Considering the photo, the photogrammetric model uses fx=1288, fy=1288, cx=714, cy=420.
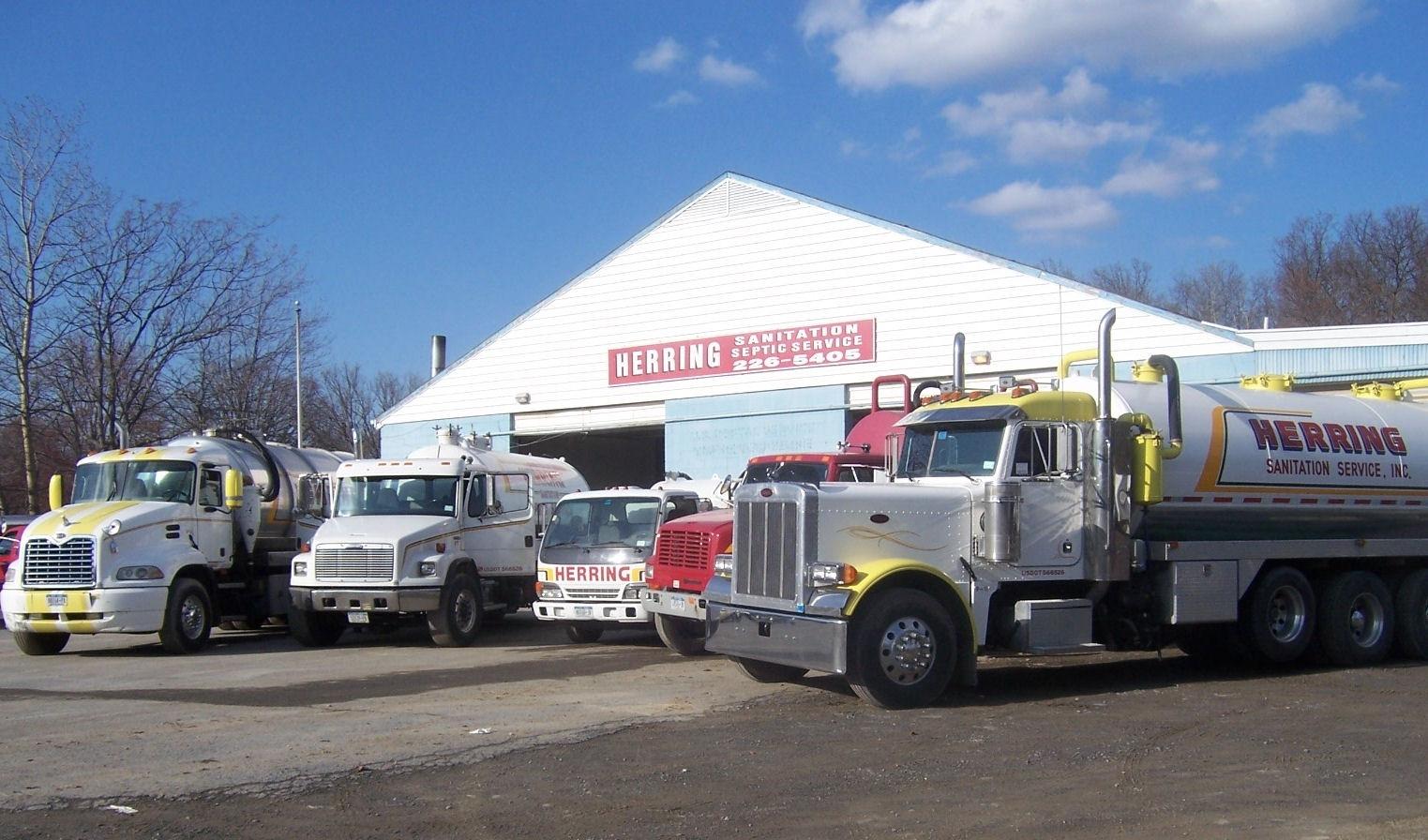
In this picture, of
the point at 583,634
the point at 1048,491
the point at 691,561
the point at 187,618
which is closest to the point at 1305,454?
the point at 1048,491

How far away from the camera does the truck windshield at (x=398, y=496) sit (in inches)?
688

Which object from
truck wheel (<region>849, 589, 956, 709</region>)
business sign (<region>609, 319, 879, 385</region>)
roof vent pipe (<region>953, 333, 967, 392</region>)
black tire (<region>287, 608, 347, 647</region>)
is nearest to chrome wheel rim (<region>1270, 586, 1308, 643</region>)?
roof vent pipe (<region>953, 333, 967, 392</region>)

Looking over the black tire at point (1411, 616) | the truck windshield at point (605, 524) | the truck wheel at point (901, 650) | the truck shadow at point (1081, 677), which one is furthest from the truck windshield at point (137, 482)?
the black tire at point (1411, 616)

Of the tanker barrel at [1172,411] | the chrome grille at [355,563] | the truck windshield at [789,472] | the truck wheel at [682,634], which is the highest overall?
the tanker barrel at [1172,411]

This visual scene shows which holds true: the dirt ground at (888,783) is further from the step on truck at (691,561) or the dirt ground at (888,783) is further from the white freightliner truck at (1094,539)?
the step on truck at (691,561)

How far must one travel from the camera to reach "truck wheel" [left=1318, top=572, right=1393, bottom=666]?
44.8 feet

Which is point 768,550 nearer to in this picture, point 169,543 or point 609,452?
point 169,543

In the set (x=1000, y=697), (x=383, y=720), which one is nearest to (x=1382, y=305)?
(x=1000, y=697)

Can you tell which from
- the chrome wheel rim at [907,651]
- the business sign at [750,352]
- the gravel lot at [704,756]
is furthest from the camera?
the business sign at [750,352]

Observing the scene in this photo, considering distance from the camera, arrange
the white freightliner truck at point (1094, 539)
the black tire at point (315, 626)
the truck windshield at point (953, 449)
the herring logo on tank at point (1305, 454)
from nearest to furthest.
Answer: the white freightliner truck at point (1094, 539) < the truck windshield at point (953, 449) < the herring logo on tank at point (1305, 454) < the black tire at point (315, 626)

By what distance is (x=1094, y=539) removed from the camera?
39.1 feet

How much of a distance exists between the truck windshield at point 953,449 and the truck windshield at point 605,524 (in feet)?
14.3

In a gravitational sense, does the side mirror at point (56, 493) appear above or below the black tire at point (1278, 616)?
above

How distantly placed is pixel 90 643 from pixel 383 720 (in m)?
10.6
